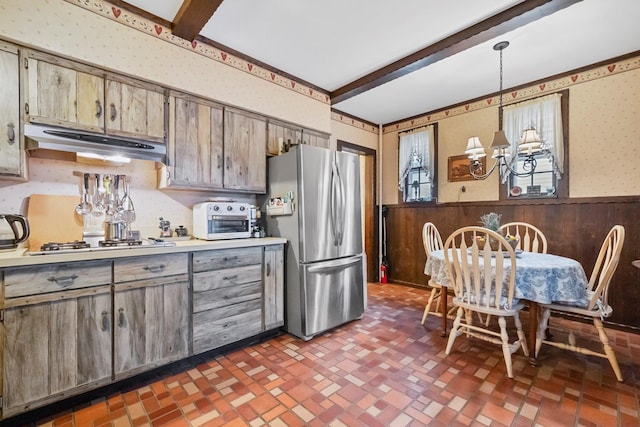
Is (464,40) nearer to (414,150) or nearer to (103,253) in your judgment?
(414,150)

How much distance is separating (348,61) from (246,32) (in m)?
1.06

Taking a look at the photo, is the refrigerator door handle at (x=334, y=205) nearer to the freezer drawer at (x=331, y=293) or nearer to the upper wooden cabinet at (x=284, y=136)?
the freezer drawer at (x=331, y=293)

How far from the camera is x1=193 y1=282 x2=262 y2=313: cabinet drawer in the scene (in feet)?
7.16

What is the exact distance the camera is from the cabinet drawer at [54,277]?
1.52 m

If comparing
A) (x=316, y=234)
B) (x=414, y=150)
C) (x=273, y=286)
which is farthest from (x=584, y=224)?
(x=273, y=286)

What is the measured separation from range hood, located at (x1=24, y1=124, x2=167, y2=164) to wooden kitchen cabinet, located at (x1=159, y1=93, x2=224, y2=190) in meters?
0.12

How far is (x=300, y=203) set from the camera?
2.61 metres

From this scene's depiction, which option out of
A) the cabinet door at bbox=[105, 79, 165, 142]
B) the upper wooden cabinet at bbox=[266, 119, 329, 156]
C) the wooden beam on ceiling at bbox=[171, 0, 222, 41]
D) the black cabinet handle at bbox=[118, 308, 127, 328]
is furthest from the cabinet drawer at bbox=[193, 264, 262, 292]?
the wooden beam on ceiling at bbox=[171, 0, 222, 41]

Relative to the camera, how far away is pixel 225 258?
91.4 inches

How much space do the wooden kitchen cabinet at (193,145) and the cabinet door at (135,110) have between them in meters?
0.10

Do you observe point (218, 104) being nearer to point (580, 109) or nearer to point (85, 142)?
point (85, 142)

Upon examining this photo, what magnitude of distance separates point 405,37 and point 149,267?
2.82 meters

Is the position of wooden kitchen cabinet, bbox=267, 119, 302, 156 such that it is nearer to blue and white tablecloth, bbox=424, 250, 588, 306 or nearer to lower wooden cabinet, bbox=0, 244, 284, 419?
lower wooden cabinet, bbox=0, 244, 284, 419

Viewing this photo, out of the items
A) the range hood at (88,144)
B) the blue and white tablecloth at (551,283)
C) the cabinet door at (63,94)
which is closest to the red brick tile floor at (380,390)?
the blue and white tablecloth at (551,283)
